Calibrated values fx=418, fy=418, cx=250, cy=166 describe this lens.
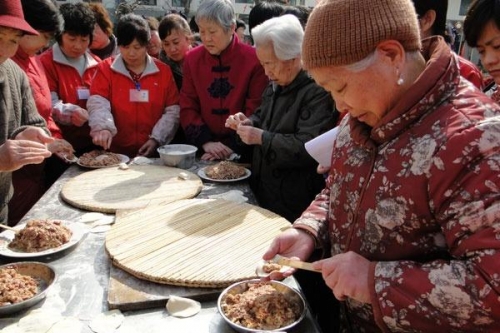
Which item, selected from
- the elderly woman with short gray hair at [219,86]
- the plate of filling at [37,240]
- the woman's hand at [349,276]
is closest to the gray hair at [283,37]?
the elderly woman with short gray hair at [219,86]

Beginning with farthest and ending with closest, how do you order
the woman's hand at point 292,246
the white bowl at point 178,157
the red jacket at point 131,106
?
the red jacket at point 131,106, the white bowl at point 178,157, the woman's hand at point 292,246

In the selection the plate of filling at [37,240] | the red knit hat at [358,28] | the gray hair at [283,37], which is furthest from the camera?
the gray hair at [283,37]

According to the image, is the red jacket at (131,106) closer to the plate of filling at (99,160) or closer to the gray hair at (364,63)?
the plate of filling at (99,160)

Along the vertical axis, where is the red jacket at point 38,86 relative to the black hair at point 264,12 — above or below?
below

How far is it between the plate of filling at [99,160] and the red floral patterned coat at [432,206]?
1.93 m

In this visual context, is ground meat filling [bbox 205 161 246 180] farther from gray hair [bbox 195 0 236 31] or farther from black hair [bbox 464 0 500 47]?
black hair [bbox 464 0 500 47]

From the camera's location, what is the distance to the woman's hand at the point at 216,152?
2.96 meters

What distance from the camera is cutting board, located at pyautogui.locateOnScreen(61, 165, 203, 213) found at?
2.10 metres

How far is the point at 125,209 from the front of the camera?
6.64 ft

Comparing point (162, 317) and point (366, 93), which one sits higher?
point (366, 93)

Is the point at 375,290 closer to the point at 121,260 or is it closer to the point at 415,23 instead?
the point at 415,23

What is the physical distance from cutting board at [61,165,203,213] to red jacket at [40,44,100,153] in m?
0.83

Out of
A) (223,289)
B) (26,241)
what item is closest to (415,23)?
(223,289)

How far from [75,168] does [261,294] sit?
6.28 ft
